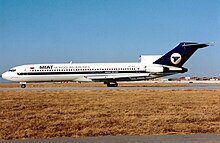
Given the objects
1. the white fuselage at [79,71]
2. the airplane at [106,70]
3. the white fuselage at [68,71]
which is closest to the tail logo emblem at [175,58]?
the airplane at [106,70]

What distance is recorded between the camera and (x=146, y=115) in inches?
495

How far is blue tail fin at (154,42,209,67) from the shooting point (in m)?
43.0

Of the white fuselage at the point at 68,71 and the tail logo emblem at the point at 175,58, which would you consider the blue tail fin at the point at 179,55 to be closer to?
the tail logo emblem at the point at 175,58

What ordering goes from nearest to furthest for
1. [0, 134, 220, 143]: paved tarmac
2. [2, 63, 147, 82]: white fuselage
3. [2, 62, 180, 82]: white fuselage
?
1. [0, 134, 220, 143]: paved tarmac
2. [2, 62, 180, 82]: white fuselage
3. [2, 63, 147, 82]: white fuselage

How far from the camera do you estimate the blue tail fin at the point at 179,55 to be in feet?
141

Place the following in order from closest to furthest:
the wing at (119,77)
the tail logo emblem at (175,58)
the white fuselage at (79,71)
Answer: the wing at (119,77)
the white fuselage at (79,71)
the tail logo emblem at (175,58)

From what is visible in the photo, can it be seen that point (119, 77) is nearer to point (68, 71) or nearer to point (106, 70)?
point (106, 70)

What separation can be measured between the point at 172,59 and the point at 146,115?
31.3 m

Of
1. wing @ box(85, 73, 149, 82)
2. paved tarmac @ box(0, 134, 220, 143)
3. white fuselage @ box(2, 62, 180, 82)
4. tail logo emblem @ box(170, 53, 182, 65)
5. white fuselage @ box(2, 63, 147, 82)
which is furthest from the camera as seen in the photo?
tail logo emblem @ box(170, 53, 182, 65)

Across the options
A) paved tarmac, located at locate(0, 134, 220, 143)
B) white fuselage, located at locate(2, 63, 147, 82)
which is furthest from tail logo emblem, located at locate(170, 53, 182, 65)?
paved tarmac, located at locate(0, 134, 220, 143)

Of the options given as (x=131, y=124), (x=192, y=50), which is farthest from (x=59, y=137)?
(x=192, y=50)

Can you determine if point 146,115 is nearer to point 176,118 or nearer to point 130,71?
point 176,118

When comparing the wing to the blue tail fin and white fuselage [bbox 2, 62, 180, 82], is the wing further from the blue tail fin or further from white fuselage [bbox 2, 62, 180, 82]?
the blue tail fin

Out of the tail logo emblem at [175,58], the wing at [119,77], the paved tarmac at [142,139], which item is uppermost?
the tail logo emblem at [175,58]
